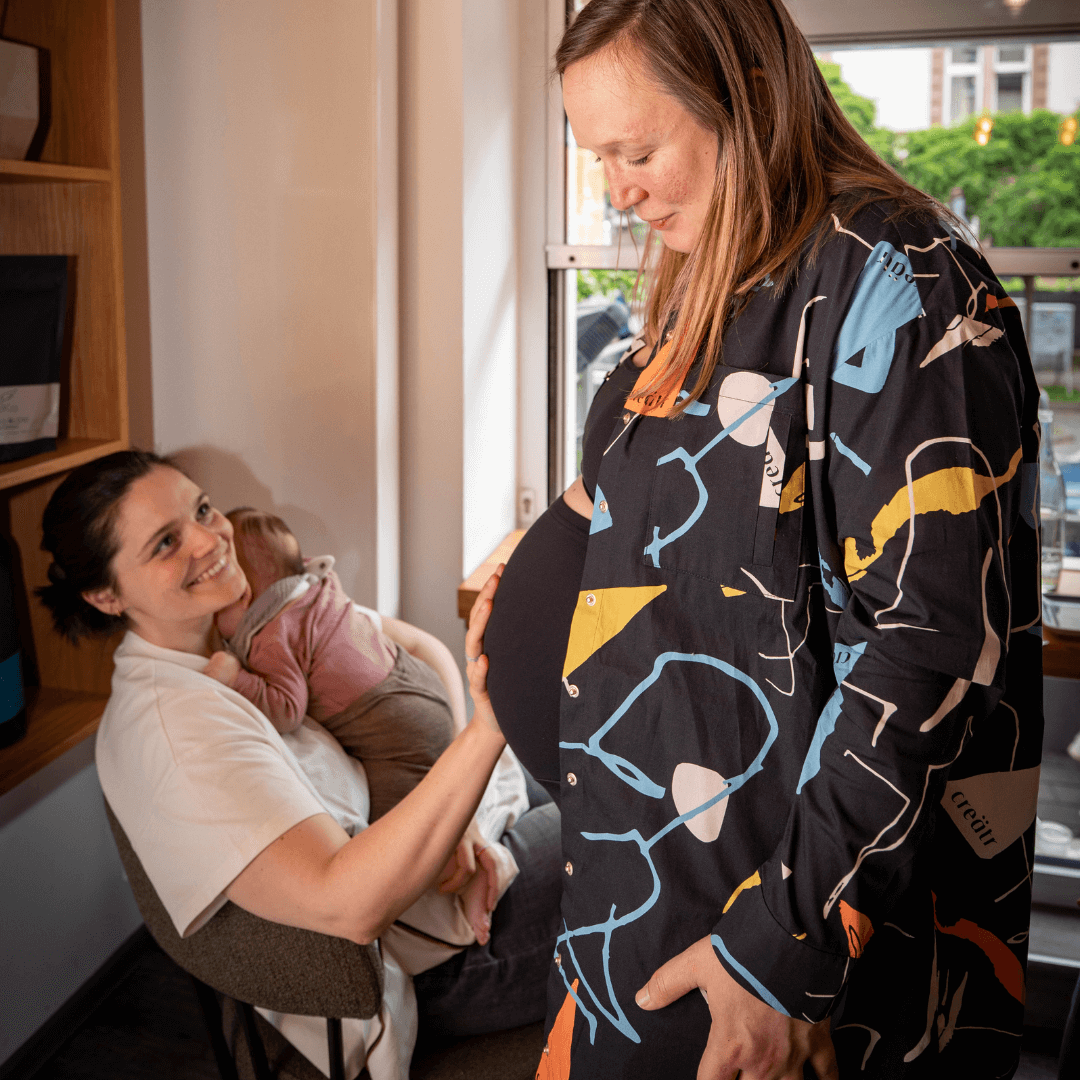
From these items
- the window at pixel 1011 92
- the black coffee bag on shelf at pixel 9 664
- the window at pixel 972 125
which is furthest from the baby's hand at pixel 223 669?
the window at pixel 1011 92

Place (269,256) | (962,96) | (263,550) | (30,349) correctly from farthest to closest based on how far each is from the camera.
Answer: (962,96) < (269,256) < (263,550) < (30,349)

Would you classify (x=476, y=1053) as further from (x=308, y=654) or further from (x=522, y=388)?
(x=522, y=388)

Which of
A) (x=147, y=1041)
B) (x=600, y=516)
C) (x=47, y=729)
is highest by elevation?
(x=600, y=516)

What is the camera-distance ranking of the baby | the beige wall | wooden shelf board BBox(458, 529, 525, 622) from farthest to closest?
1. wooden shelf board BBox(458, 529, 525, 622)
2. the beige wall
3. the baby

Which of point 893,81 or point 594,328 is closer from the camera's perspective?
point 893,81

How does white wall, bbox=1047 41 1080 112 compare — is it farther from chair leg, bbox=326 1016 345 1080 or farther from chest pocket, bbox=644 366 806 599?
chair leg, bbox=326 1016 345 1080

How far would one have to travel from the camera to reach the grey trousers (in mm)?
1273

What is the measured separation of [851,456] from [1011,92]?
1.80m

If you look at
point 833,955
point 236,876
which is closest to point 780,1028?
point 833,955

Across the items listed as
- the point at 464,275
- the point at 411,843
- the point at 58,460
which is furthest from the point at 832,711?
the point at 464,275

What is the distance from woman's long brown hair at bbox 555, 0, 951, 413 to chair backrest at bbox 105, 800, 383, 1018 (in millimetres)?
740

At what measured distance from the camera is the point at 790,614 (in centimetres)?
77

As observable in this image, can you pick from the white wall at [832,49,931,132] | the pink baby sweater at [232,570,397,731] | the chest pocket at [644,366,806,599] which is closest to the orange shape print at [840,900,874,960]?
the chest pocket at [644,366,806,599]

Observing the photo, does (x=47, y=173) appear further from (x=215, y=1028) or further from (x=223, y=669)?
(x=215, y=1028)
